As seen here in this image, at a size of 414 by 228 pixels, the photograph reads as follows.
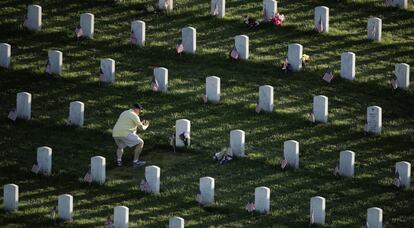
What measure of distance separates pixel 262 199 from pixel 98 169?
11.2ft

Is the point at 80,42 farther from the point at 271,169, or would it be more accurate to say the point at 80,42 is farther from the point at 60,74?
the point at 271,169

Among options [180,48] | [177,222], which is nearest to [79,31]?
[180,48]

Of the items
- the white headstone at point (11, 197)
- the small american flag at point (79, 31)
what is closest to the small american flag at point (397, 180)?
the white headstone at point (11, 197)

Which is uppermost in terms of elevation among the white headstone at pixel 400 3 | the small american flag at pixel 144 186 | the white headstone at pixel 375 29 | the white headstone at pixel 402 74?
the white headstone at pixel 400 3

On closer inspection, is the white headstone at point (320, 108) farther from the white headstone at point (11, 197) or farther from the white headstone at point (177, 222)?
the white headstone at point (11, 197)

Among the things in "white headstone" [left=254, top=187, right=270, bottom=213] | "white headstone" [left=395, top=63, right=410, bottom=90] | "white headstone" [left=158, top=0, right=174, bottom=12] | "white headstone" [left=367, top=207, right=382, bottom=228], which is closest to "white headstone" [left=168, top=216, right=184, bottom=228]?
"white headstone" [left=254, top=187, right=270, bottom=213]

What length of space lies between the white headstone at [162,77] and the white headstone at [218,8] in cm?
346

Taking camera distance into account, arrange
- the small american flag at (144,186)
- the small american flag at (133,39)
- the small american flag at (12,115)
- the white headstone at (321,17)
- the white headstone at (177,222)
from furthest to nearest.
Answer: the white headstone at (321,17) < the small american flag at (133,39) < the small american flag at (12,115) < the small american flag at (144,186) < the white headstone at (177,222)

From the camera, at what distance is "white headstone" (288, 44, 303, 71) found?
3875 cm

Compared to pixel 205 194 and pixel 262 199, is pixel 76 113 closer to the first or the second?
pixel 205 194

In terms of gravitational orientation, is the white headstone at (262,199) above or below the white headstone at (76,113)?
below

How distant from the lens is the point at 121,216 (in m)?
32.7

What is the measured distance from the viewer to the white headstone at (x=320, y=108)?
3678 centimetres

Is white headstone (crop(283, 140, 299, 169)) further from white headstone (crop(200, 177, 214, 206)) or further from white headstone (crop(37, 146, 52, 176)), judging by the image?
white headstone (crop(37, 146, 52, 176))
